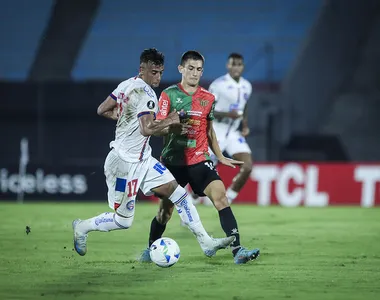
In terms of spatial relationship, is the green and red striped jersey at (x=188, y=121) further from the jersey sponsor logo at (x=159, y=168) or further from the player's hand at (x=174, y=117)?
the player's hand at (x=174, y=117)

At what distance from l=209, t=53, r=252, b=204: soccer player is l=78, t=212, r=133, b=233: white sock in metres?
4.87

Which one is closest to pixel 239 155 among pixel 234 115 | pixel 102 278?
pixel 234 115

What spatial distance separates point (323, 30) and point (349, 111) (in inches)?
83.6

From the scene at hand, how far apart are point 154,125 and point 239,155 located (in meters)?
5.18

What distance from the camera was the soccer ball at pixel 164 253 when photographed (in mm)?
7238

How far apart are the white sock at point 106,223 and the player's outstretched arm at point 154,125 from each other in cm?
92

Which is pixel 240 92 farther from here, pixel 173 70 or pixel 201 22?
pixel 201 22

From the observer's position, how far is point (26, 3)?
19.7 m

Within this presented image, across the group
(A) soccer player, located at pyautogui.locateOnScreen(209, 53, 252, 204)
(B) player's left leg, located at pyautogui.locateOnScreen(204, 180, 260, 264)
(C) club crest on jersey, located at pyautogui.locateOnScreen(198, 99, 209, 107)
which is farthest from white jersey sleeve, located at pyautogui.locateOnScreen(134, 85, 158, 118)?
(A) soccer player, located at pyautogui.locateOnScreen(209, 53, 252, 204)

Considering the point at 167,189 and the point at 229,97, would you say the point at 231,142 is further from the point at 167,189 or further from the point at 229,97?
the point at 167,189

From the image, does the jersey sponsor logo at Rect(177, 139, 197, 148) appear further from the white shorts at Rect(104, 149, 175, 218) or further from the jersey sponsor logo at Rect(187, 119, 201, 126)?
the white shorts at Rect(104, 149, 175, 218)

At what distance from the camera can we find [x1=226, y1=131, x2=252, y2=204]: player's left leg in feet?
39.8

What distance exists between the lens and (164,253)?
23.8 ft

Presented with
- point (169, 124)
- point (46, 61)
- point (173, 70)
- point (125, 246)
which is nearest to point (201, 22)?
point (173, 70)
